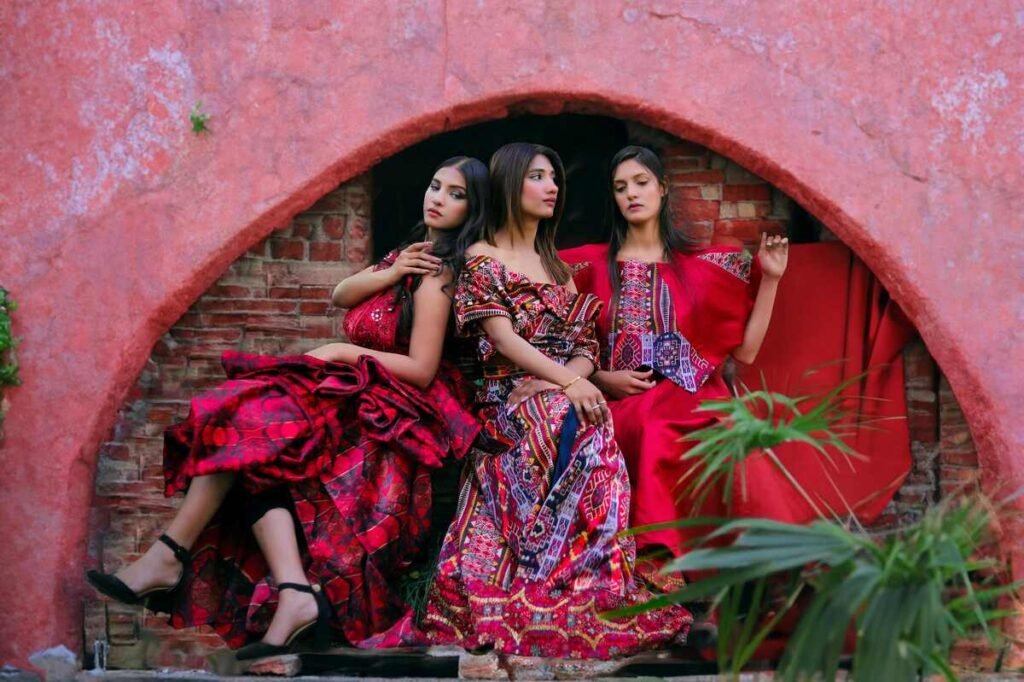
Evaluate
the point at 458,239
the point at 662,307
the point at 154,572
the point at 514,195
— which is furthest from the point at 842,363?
the point at 154,572

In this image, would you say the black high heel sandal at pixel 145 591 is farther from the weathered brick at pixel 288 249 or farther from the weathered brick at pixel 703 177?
the weathered brick at pixel 703 177

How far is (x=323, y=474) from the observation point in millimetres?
4426

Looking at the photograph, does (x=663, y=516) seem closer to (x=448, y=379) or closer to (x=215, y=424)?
(x=448, y=379)

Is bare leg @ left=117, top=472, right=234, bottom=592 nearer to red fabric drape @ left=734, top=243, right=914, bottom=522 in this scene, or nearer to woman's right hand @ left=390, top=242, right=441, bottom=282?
woman's right hand @ left=390, top=242, right=441, bottom=282

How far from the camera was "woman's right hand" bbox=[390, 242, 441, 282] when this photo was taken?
4613 mm

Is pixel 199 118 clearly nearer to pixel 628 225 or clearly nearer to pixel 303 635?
pixel 628 225

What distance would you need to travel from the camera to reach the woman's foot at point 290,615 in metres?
4.18

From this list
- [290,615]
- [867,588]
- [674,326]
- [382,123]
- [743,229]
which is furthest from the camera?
[743,229]

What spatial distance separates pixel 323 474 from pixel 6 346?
1.16 metres

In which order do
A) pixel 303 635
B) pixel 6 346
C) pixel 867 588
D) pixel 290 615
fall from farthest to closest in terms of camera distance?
pixel 6 346
pixel 303 635
pixel 290 615
pixel 867 588

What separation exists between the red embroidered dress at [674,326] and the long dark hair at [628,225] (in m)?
0.03

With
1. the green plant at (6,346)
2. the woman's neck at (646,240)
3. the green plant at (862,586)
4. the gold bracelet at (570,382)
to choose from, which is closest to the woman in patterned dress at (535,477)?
the gold bracelet at (570,382)

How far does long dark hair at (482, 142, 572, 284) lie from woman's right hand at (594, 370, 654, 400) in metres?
0.37

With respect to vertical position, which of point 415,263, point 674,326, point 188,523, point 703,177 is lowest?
point 188,523
